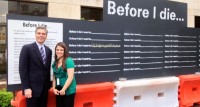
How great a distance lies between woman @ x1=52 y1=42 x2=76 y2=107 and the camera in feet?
17.9

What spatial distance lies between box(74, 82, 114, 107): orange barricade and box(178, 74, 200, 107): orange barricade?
2037 mm

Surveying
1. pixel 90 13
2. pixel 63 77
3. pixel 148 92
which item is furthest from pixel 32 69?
pixel 90 13

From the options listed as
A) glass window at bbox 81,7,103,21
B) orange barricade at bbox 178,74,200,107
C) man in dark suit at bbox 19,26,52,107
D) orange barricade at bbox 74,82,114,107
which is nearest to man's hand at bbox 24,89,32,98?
man in dark suit at bbox 19,26,52,107

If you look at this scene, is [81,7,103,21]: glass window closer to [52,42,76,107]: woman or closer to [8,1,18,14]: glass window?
[8,1,18,14]: glass window

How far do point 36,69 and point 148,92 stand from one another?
295 cm

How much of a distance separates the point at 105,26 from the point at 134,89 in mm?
1467

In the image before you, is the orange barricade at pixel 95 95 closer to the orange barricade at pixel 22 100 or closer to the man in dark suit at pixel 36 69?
the orange barricade at pixel 22 100

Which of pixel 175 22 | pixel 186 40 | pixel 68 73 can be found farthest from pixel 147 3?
Result: pixel 68 73

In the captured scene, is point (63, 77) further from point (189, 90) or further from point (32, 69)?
point (189, 90)

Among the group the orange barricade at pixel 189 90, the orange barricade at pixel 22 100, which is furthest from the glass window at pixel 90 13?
the orange barricade at pixel 22 100

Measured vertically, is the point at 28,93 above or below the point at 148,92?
above

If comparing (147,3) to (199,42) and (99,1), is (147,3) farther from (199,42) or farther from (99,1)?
(99,1)

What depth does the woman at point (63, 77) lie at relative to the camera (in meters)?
5.46

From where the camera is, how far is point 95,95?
649 cm
